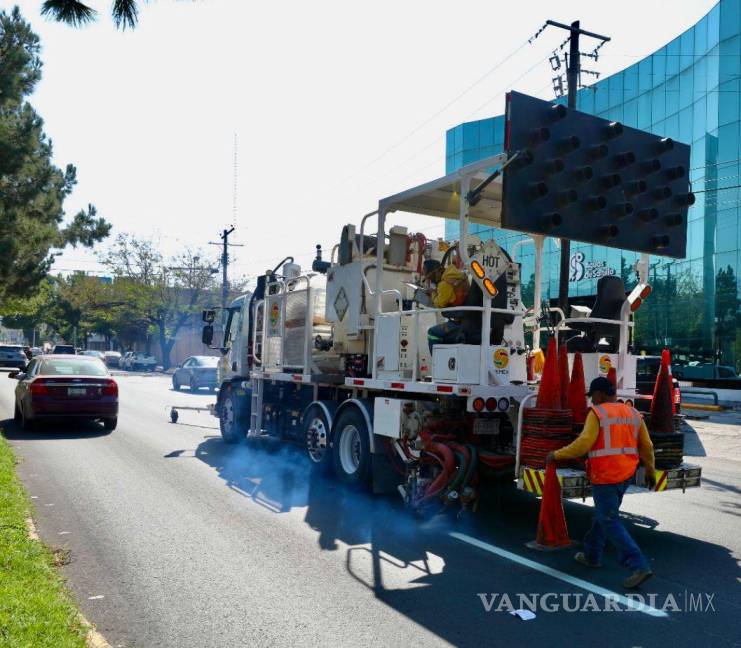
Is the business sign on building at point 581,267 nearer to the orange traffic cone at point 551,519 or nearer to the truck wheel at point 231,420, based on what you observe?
the truck wheel at point 231,420

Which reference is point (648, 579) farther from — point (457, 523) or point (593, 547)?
point (457, 523)

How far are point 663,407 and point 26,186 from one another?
→ 55.3ft

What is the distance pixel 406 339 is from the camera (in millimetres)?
7664

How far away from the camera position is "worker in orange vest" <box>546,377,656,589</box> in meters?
5.12

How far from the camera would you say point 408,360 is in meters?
7.62

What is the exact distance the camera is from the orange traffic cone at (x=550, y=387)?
20.0 feet

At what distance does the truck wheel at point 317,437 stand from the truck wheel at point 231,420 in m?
2.72

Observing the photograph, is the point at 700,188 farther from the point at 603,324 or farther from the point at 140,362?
the point at 140,362

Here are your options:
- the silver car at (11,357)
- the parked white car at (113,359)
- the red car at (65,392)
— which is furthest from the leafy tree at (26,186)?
the parked white car at (113,359)

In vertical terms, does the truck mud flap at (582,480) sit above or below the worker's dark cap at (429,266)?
below

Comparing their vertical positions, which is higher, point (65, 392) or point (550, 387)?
point (550, 387)

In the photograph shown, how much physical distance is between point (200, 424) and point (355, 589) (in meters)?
11.1

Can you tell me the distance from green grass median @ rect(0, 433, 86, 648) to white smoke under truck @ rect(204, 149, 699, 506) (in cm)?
336

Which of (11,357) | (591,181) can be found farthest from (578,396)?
(11,357)
